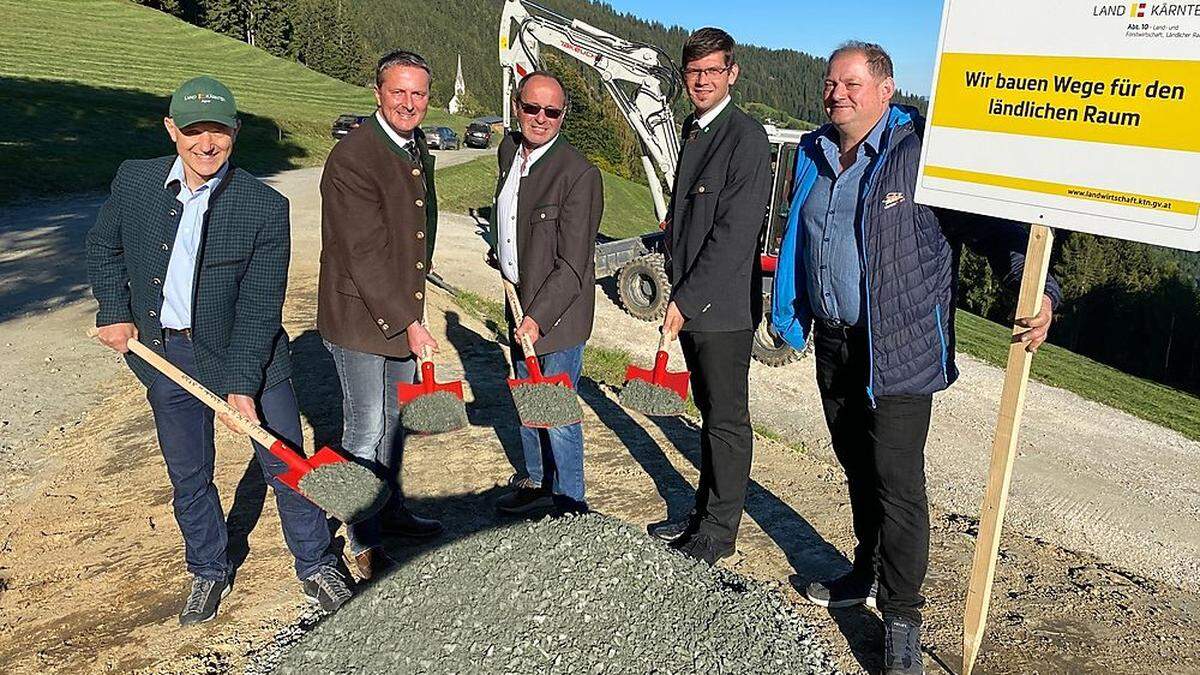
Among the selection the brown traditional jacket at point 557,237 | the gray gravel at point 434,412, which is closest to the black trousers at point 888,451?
the brown traditional jacket at point 557,237

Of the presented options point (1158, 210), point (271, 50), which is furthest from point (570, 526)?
point (271, 50)

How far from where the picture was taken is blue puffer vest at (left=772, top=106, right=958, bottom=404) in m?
2.81

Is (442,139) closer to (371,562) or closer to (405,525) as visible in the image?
(405,525)

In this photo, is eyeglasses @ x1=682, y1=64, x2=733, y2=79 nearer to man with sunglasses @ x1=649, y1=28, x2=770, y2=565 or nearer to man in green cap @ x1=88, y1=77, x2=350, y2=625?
man with sunglasses @ x1=649, y1=28, x2=770, y2=565

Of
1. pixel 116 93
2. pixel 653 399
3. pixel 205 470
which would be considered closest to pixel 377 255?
pixel 205 470

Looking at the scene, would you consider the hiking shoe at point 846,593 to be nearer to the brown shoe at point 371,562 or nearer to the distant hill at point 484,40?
the brown shoe at point 371,562

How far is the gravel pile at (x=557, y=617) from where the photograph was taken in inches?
95.5

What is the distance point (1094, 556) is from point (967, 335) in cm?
835

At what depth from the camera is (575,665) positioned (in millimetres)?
2381

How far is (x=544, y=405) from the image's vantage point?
3531mm

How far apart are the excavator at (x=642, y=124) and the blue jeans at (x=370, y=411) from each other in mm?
5694

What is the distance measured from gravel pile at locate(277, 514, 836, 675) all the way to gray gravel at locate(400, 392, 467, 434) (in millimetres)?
688

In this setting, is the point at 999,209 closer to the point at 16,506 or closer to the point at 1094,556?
the point at 1094,556

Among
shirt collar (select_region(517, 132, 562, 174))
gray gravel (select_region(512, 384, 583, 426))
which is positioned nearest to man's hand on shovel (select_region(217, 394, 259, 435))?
gray gravel (select_region(512, 384, 583, 426))
